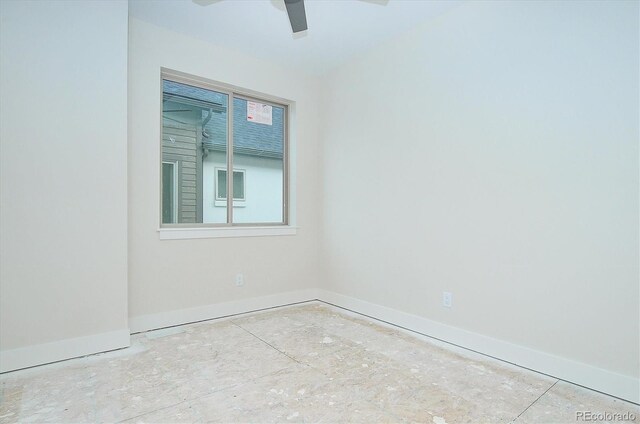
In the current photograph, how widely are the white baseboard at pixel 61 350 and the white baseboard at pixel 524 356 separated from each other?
6.98 feet

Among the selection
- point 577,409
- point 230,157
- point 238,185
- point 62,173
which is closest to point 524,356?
point 577,409

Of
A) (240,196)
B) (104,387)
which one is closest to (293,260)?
(240,196)

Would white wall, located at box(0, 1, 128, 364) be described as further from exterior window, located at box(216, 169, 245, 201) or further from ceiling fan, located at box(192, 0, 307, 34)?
ceiling fan, located at box(192, 0, 307, 34)

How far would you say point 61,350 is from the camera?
232 centimetres

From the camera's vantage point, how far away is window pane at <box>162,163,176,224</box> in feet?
10.3

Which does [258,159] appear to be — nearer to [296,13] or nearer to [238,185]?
[238,185]

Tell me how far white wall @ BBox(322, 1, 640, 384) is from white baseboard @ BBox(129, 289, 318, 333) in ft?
2.53

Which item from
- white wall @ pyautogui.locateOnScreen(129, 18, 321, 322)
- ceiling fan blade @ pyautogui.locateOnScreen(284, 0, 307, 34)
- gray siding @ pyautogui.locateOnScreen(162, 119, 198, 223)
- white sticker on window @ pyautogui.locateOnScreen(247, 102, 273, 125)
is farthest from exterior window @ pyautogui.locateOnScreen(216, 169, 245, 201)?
ceiling fan blade @ pyautogui.locateOnScreen(284, 0, 307, 34)

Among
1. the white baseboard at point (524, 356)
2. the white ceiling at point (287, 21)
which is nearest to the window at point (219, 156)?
the white ceiling at point (287, 21)

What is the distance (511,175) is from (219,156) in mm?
2584

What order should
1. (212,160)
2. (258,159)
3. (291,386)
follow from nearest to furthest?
1. (291,386)
2. (212,160)
3. (258,159)

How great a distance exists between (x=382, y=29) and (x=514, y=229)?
1954mm

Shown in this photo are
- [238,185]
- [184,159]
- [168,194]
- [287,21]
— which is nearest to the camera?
[287,21]

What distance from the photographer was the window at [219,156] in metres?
3.21
